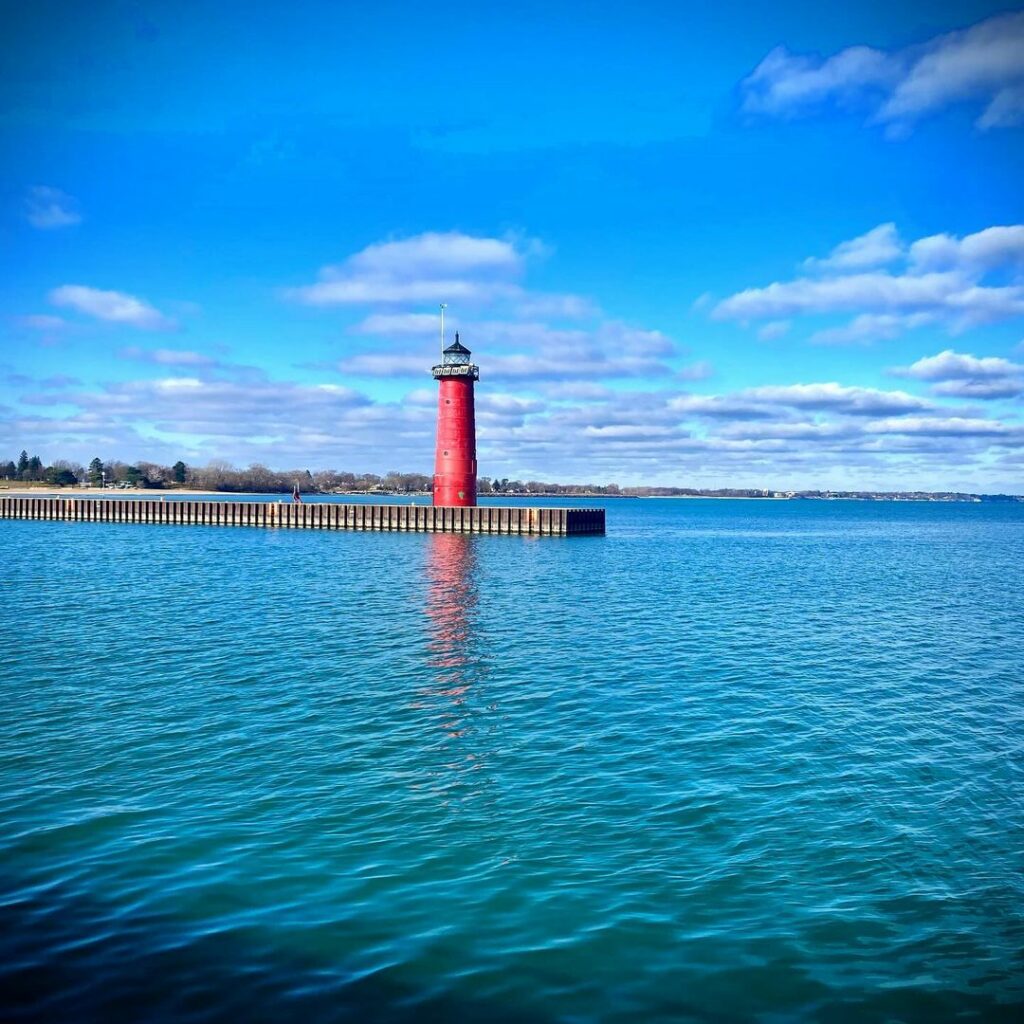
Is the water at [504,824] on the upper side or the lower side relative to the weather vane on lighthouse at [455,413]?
lower

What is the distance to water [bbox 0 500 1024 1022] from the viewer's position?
6.80 meters

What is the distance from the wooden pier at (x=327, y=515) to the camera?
2643 inches

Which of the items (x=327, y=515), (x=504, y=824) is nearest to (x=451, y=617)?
(x=504, y=824)

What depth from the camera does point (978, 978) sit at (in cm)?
697

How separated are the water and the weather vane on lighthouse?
38.0m

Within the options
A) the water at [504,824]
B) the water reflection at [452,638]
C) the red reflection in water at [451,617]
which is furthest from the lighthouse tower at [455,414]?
the water at [504,824]

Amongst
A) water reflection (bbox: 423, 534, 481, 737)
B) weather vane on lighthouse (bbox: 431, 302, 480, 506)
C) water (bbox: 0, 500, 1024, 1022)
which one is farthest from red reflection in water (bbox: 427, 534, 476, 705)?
weather vane on lighthouse (bbox: 431, 302, 480, 506)

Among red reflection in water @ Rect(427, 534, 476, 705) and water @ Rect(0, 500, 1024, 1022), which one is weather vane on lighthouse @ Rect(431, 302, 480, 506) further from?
water @ Rect(0, 500, 1024, 1022)

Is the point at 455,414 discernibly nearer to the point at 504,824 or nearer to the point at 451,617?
the point at 451,617

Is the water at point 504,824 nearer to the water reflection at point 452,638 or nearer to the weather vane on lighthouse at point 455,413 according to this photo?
the water reflection at point 452,638

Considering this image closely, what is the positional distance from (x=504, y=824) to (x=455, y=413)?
51373 mm

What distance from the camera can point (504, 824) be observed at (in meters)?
9.97

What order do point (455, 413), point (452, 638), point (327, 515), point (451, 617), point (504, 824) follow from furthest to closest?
point (327, 515) → point (455, 413) → point (451, 617) → point (452, 638) → point (504, 824)

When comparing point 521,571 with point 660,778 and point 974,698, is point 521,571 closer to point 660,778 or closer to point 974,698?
point 974,698
